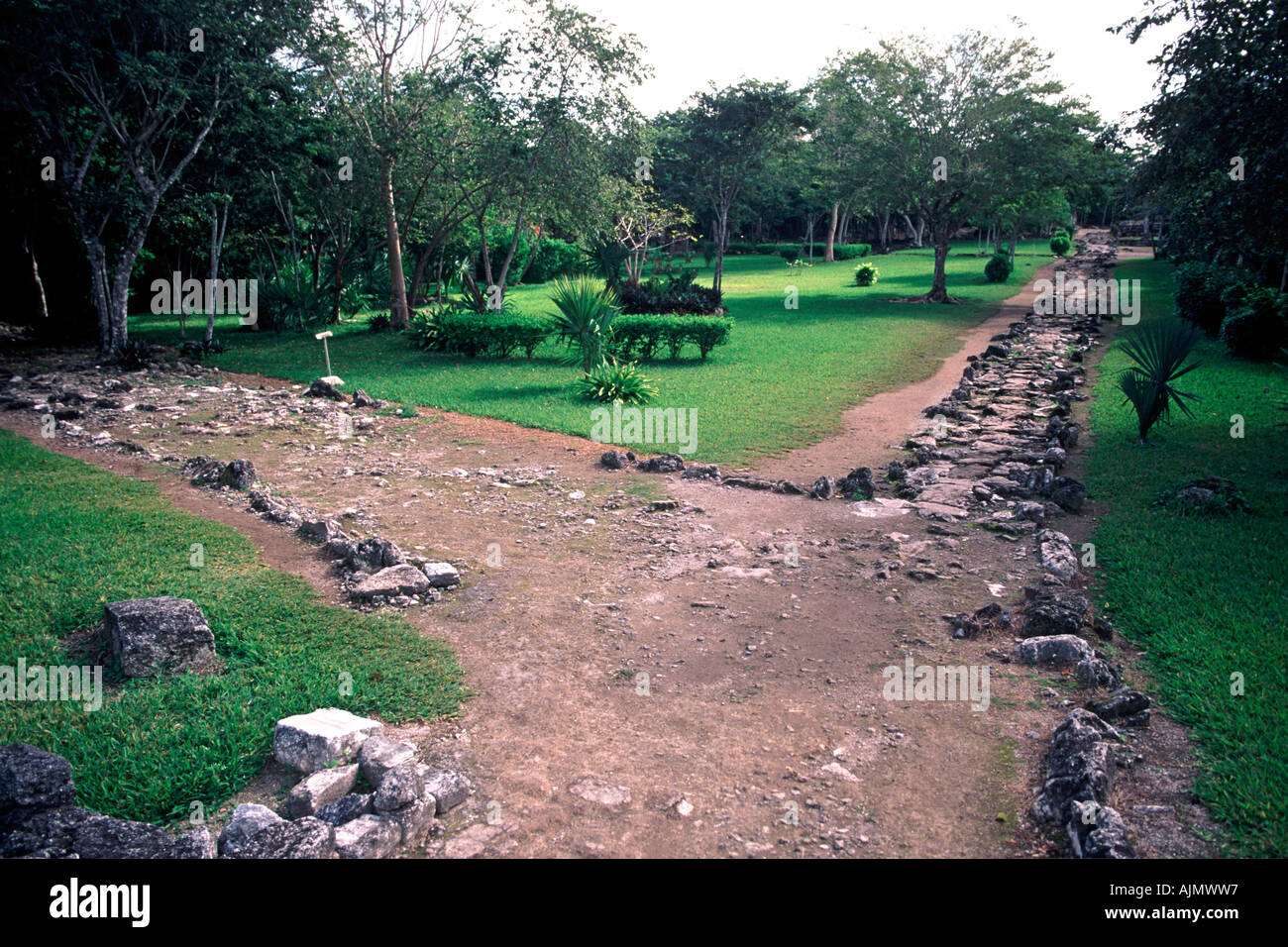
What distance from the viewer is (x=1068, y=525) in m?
7.32

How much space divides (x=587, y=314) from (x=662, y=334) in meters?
2.94

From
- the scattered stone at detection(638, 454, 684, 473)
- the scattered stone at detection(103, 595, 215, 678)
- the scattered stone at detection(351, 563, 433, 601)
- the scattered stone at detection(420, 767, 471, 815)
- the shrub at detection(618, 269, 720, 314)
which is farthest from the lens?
the shrub at detection(618, 269, 720, 314)

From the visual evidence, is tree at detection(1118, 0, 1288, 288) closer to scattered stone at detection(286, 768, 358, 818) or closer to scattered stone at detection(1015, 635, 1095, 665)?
scattered stone at detection(1015, 635, 1095, 665)

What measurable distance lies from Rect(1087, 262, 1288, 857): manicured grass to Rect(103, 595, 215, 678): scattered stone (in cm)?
506

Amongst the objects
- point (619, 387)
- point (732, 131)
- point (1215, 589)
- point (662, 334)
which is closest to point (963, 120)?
point (732, 131)

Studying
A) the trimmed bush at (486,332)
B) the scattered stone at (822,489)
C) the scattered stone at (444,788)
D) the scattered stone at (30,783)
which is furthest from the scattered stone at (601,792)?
the trimmed bush at (486,332)

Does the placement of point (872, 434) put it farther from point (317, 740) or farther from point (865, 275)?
point (865, 275)

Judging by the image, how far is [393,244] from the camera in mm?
21016

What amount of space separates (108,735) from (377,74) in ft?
63.5

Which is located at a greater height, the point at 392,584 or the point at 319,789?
the point at 392,584

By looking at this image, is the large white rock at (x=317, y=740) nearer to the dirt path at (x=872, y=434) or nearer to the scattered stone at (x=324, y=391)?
the dirt path at (x=872, y=434)

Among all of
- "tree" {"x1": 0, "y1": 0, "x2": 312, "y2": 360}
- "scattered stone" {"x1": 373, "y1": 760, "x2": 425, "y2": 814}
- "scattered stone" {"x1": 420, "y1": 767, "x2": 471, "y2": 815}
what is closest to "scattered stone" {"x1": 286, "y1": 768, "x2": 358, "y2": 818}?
"scattered stone" {"x1": 373, "y1": 760, "x2": 425, "y2": 814}

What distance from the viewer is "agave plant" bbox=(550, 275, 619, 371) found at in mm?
14383
